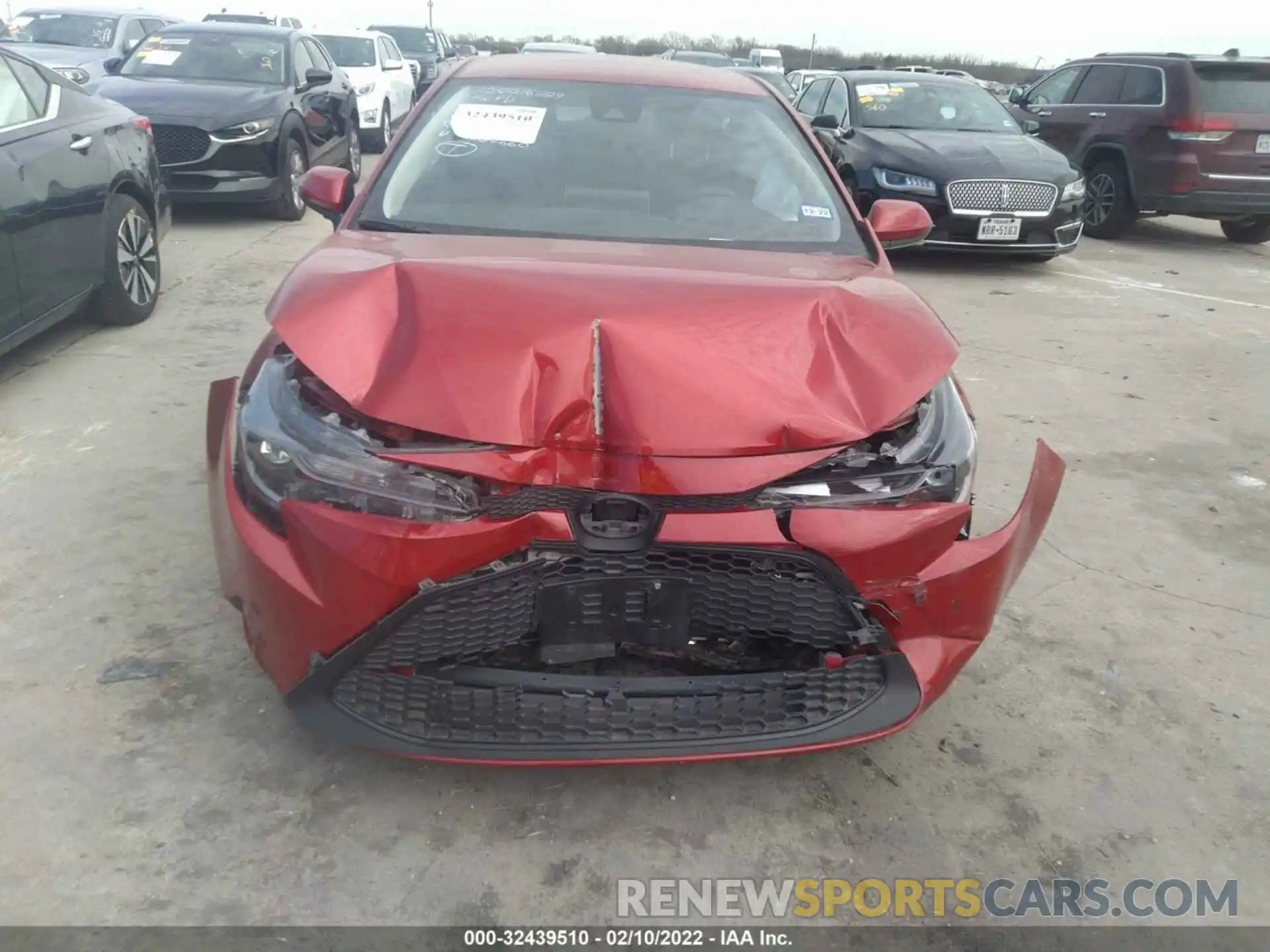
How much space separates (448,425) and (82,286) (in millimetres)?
3866

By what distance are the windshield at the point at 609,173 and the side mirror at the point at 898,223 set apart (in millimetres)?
275

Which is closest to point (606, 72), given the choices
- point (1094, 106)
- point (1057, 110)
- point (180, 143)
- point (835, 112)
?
point (180, 143)

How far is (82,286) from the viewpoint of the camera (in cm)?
502

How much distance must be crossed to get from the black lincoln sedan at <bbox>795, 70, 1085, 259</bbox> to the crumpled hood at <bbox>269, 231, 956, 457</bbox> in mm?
6097

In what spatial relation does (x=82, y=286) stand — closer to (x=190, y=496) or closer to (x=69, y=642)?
(x=190, y=496)

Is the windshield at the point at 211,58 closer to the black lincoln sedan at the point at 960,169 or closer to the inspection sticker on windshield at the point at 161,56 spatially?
the inspection sticker on windshield at the point at 161,56

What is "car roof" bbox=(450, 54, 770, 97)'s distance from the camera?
3.55m

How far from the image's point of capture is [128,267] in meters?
5.55

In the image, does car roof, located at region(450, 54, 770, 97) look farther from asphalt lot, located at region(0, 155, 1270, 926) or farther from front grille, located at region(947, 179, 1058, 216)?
front grille, located at region(947, 179, 1058, 216)

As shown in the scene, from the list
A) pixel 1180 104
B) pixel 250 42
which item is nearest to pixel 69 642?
pixel 250 42

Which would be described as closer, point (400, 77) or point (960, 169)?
point (960, 169)

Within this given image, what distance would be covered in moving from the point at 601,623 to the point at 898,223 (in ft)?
6.77

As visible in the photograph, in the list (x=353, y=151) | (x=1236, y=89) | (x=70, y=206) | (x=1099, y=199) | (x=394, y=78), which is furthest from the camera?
(x=394, y=78)

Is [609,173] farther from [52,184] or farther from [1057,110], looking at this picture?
[1057,110]
